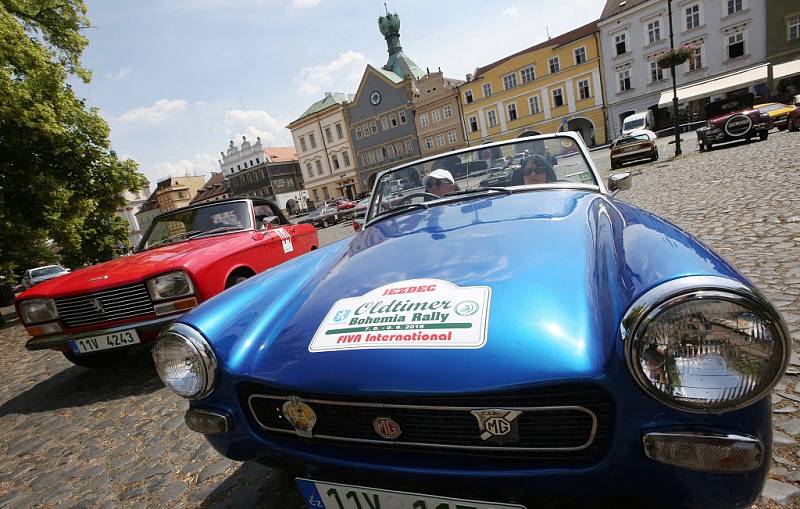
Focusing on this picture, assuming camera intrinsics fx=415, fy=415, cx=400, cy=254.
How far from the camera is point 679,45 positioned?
30.4 meters

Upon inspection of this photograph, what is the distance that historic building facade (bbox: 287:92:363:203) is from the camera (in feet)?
165

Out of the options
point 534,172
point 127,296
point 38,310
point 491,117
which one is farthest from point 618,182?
point 491,117

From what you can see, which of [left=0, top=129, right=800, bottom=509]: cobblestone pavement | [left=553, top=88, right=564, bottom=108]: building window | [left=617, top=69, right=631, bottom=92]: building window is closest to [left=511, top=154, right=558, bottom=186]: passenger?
[left=0, top=129, right=800, bottom=509]: cobblestone pavement

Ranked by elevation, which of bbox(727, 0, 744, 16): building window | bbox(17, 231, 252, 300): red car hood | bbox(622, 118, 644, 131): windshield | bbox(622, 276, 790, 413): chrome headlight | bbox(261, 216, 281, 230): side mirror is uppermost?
bbox(727, 0, 744, 16): building window

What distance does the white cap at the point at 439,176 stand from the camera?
290 cm

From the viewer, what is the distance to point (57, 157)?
10.6m

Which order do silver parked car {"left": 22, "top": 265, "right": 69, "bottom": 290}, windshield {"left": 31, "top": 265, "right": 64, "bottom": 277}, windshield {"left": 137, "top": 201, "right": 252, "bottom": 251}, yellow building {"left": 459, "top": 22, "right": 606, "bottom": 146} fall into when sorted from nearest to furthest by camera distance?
windshield {"left": 137, "top": 201, "right": 252, "bottom": 251}, silver parked car {"left": 22, "top": 265, "right": 69, "bottom": 290}, windshield {"left": 31, "top": 265, "right": 64, "bottom": 277}, yellow building {"left": 459, "top": 22, "right": 606, "bottom": 146}

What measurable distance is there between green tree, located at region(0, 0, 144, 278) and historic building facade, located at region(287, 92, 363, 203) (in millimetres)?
38417

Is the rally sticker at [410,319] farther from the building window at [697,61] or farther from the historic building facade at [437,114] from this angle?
the historic building facade at [437,114]

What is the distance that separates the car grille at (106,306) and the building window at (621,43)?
3842 centimetres

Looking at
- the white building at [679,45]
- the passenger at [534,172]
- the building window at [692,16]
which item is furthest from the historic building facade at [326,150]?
the passenger at [534,172]

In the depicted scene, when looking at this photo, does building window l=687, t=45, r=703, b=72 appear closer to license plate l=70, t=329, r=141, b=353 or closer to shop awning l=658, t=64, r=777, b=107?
shop awning l=658, t=64, r=777, b=107

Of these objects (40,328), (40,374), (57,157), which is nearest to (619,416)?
(40,328)

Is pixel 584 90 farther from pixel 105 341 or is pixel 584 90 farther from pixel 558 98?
pixel 105 341
